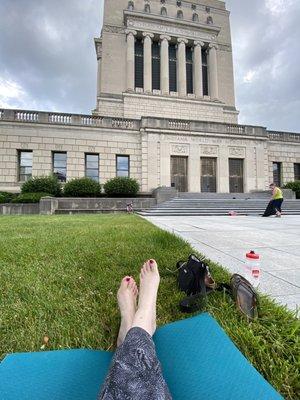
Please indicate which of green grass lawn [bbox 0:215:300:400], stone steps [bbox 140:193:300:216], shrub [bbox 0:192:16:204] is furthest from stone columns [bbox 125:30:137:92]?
green grass lawn [bbox 0:215:300:400]

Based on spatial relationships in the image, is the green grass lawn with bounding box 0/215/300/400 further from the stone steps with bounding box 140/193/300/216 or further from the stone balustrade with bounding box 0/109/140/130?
the stone balustrade with bounding box 0/109/140/130

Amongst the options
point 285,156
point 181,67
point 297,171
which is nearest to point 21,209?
point 285,156

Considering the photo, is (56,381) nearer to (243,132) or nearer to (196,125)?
(196,125)

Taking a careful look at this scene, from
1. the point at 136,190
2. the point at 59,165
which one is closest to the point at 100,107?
the point at 59,165

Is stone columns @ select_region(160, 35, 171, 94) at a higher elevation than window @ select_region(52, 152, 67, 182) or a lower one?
higher

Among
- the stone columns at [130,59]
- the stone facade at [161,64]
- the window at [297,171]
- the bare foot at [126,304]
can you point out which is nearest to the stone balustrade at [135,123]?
the window at [297,171]

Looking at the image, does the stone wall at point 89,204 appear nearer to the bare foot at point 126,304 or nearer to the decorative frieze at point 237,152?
the decorative frieze at point 237,152

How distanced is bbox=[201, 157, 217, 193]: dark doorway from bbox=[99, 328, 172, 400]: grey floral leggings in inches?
845

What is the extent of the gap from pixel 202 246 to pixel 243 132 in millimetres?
20940

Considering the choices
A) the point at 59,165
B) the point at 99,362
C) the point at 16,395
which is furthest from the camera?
the point at 59,165

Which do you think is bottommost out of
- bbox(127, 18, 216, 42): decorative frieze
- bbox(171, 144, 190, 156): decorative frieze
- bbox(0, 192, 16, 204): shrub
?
bbox(0, 192, 16, 204): shrub

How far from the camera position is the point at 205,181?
22156 millimetres

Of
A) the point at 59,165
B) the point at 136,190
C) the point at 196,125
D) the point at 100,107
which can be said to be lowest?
the point at 136,190

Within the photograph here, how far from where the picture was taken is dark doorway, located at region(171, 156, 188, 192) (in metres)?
21.6
